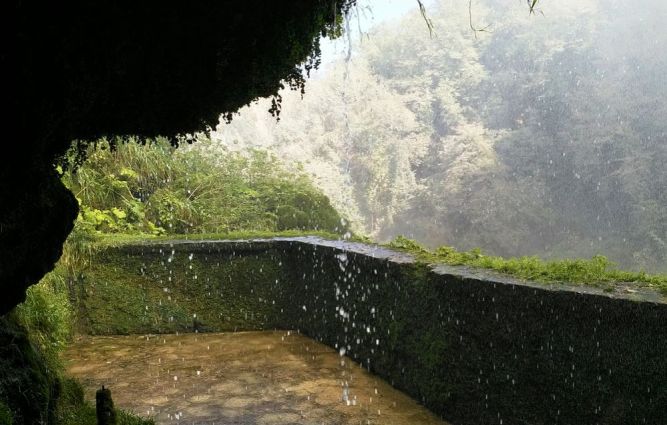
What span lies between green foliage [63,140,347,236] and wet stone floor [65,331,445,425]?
2008 mm

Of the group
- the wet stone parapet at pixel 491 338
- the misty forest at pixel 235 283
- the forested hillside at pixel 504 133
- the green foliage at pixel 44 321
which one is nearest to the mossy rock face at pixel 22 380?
the misty forest at pixel 235 283

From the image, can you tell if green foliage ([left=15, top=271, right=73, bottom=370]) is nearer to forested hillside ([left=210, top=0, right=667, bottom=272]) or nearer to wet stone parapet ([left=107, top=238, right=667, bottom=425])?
wet stone parapet ([left=107, top=238, right=667, bottom=425])

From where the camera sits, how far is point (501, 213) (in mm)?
22609

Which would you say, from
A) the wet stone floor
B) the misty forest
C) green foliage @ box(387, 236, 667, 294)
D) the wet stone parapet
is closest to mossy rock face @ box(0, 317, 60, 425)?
the misty forest

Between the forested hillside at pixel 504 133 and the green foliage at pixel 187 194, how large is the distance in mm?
8581

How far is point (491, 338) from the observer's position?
3.50m

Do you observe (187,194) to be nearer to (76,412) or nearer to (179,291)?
(179,291)

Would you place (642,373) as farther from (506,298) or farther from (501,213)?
(501,213)

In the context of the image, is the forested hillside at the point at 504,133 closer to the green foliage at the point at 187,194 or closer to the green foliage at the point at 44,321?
the green foliage at the point at 187,194

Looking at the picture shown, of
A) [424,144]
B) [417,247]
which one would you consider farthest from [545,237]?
[417,247]

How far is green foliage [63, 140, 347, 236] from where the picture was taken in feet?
27.6

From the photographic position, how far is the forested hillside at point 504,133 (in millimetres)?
20984

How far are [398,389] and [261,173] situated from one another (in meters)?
7.98

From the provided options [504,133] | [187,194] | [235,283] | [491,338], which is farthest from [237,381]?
[504,133]
